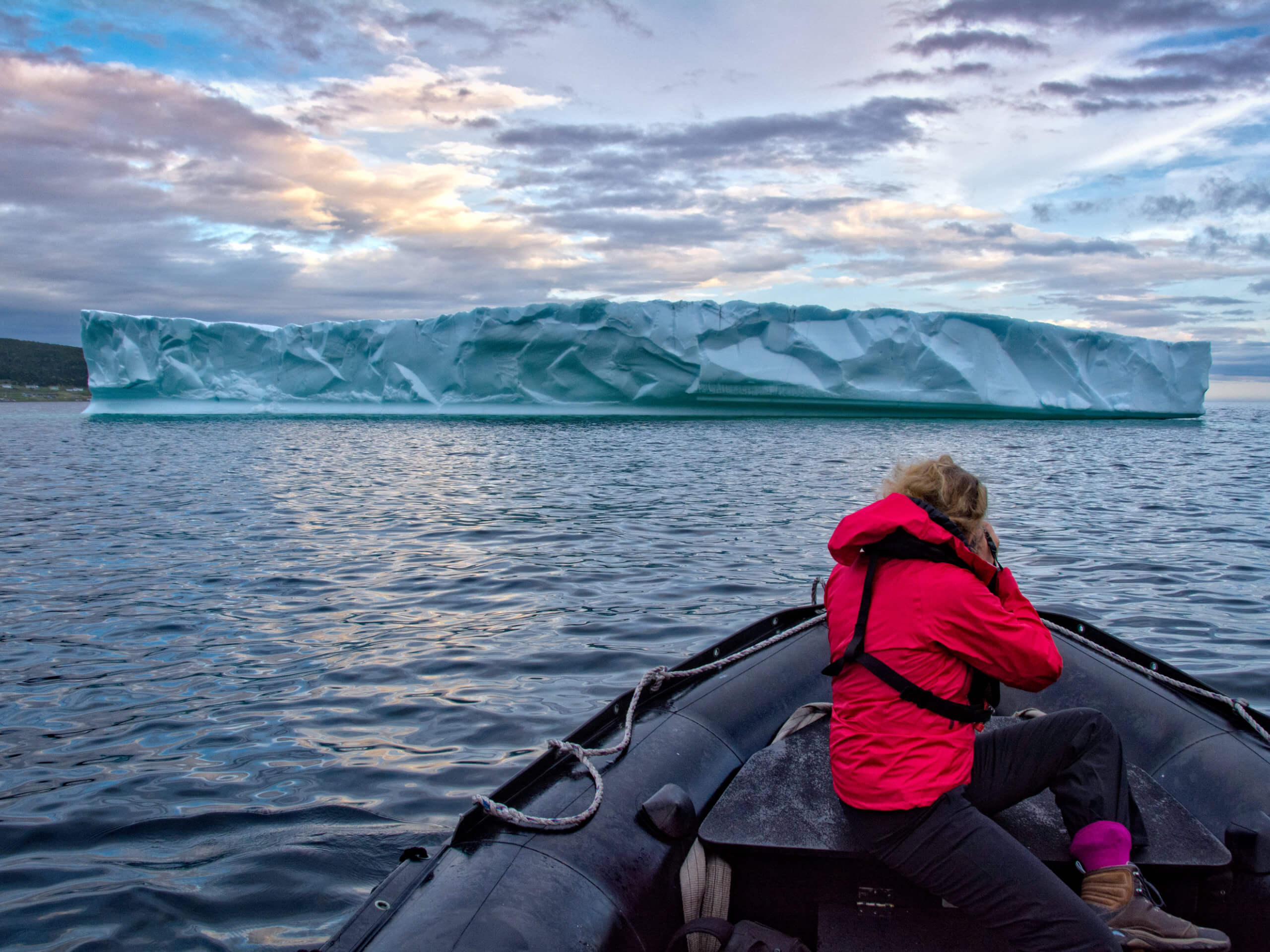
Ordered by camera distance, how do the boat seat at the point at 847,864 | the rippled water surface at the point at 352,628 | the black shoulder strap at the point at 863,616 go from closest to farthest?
1. the black shoulder strap at the point at 863,616
2. the boat seat at the point at 847,864
3. the rippled water surface at the point at 352,628

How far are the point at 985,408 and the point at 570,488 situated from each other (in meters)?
16.4

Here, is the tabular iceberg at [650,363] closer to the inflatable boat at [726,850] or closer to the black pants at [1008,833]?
the inflatable boat at [726,850]

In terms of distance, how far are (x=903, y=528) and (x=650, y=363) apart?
22.3 metres

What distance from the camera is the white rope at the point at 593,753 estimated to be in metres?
1.74

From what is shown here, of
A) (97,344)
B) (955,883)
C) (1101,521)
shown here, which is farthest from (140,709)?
(97,344)

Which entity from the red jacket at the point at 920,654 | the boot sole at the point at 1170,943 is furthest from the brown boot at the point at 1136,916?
the red jacket at the point at 920,654

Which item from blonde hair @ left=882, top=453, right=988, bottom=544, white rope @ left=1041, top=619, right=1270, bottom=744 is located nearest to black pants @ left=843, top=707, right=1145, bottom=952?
blonde hair @ left=882, top=453, right=988, bottom=544

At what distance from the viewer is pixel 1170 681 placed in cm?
249

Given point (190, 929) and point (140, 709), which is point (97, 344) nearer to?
point (140, 709)

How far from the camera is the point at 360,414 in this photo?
26359mm

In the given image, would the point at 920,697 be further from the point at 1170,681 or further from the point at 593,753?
the point at 1170,681

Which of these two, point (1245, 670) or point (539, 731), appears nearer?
point (539, 731)

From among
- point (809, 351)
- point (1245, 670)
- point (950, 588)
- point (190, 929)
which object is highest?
point (809, 351)

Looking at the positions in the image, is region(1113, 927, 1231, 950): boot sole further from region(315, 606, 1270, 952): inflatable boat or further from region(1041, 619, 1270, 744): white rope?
region(1041, 619, 1270, 744): white rope
